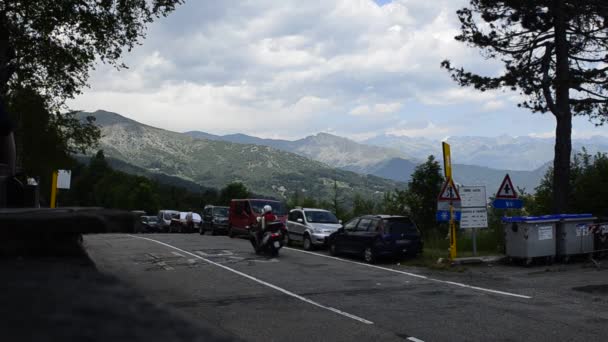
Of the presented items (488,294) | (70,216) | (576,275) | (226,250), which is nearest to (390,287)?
(488,294)

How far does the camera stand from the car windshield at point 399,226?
17.4 m

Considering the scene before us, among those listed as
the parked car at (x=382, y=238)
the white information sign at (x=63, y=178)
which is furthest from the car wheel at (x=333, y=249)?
the white information sign at (x=63, y=178)

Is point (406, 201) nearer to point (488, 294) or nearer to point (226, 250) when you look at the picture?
point (226, 250)

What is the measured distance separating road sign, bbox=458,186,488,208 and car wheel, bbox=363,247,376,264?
310 centimetres

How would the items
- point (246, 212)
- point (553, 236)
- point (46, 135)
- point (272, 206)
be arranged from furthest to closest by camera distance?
point (246, 212) → point (272, 206) → point (46, 135) → point (553, 236)

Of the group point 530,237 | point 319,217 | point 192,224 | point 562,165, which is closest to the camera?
point 530,237

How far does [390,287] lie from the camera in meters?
11.5

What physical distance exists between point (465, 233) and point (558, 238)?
5772 millimetres

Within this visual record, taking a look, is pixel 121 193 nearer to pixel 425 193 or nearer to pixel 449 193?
pixel 425 193

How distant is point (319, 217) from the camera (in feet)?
75.8

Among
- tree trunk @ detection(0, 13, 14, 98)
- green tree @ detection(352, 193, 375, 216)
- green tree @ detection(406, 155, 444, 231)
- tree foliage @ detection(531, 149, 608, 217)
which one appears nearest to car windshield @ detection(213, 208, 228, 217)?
green tree @ detection(352, 193, 375, 216)

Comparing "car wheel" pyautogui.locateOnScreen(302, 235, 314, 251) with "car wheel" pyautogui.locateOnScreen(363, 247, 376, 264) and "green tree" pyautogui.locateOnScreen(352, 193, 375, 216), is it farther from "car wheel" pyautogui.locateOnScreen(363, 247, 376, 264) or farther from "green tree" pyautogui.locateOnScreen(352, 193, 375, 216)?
"green tree" pyautogui.locateOnScreen(352, 193, 375, 216)

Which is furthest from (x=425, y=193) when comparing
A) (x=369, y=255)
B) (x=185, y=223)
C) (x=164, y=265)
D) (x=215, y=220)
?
(x=185, y=223)

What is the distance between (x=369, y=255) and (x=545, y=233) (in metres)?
5.07
